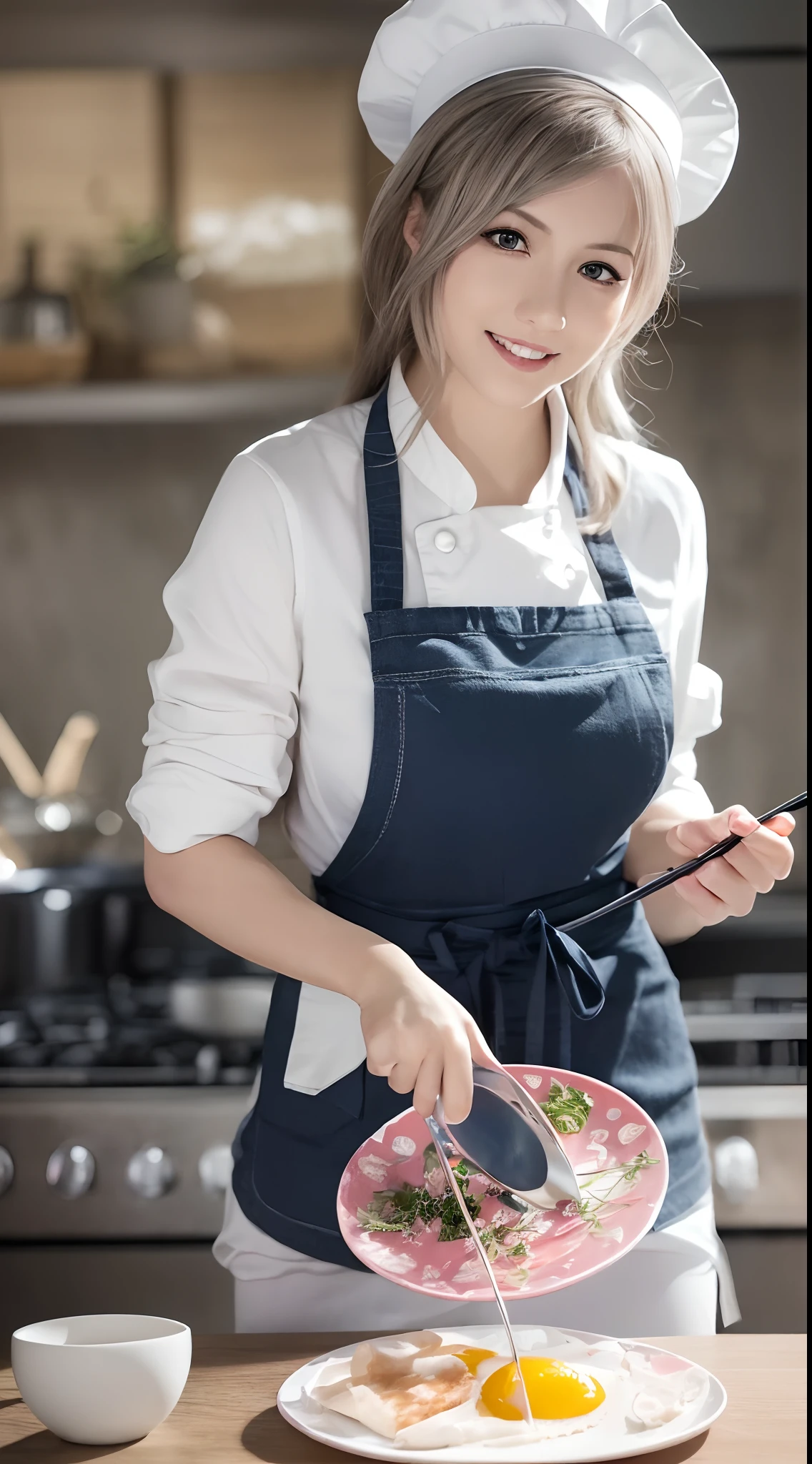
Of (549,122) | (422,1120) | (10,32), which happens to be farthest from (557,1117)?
(10,32)

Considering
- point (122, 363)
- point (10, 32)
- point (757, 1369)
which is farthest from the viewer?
point (122, 363)

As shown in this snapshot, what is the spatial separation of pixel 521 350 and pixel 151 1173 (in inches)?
43.5

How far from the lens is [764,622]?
238 centimetres

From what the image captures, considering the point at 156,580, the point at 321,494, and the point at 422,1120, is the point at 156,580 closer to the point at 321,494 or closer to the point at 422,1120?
the point at 321,494

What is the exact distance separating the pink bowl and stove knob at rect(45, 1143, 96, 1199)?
0.83 m

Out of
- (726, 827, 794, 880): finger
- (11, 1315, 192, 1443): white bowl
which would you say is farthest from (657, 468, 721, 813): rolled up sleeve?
(11, 1315, 192, 1443): white bowl

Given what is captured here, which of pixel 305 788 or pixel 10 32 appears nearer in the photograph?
pixel 305 788

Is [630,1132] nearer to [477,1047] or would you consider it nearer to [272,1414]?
[477,1047]

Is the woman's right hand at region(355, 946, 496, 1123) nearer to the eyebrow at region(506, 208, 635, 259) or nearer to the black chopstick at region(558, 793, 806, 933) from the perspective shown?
the black chopstick at region(558, 793, 806, 933)

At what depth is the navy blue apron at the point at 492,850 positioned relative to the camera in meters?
1.05

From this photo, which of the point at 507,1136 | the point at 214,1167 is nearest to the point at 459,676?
the point at 507,1136

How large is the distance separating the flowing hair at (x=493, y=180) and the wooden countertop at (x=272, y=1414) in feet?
2.18

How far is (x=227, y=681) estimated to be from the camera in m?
1.03

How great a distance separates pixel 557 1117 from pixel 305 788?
1.02ft
